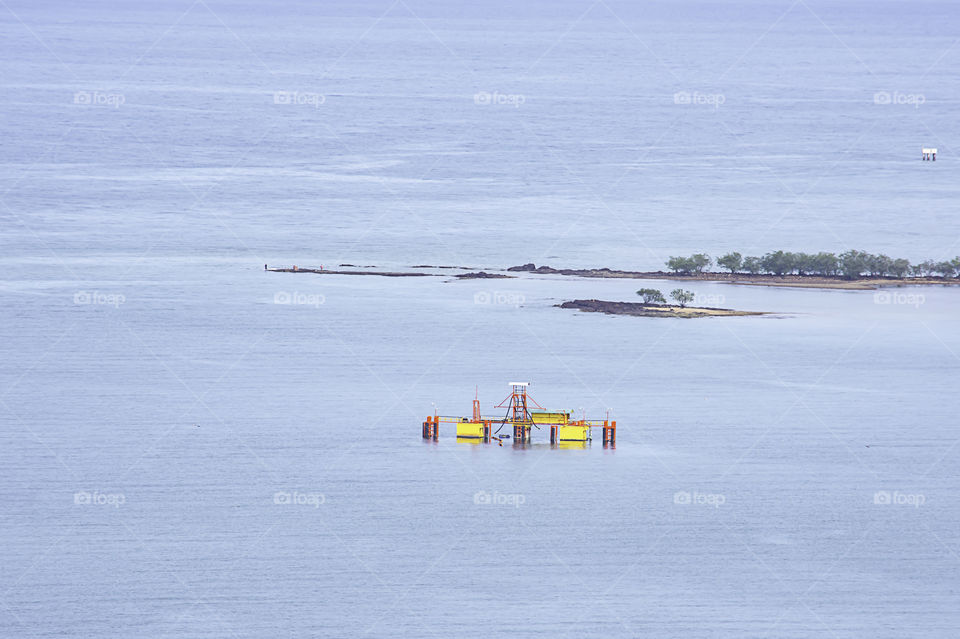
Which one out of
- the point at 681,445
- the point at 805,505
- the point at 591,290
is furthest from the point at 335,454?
the point at 591,290

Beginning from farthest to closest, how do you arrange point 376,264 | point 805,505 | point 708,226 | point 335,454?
1. point 708,226
2. point 376,264
3. point 335,454
4. point 805,505

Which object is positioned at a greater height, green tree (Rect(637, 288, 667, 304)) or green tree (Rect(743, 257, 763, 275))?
green tree (Rect(743, 257, 763, 275))

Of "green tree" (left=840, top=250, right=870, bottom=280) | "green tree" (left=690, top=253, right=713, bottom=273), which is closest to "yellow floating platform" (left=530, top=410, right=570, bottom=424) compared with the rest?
"green tree" (left=690, top=253, right=713, bottom=273)

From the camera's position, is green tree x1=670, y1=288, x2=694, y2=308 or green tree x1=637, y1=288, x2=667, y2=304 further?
green tree x1=637, y1=288, x2=667, y2=304

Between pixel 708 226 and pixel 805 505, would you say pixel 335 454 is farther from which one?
pixel 708 226

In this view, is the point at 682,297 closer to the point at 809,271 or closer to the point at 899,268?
the point at 809,271

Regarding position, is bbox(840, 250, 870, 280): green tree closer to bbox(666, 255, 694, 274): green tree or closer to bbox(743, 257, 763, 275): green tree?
bbox(743, 257, 763, 275): green tree
